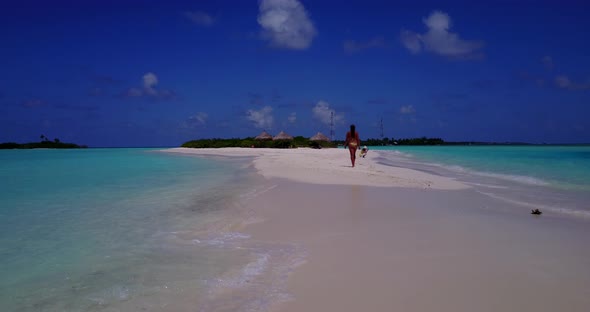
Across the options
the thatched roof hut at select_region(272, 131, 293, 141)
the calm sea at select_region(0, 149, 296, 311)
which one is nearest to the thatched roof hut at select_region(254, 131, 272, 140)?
the thatched roof hut at select_region(272, 131, 293, 141)

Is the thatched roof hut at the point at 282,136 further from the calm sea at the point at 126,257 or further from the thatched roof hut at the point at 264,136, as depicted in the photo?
the calm sea at the point at 126,257

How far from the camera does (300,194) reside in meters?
8.86

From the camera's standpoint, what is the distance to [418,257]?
397cm

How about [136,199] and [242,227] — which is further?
[136,199]

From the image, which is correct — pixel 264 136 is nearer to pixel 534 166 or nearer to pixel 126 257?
Answer: pixel 534 166

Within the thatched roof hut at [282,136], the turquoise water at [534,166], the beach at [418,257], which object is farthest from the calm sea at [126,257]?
the thatched roof hut at [282,136]

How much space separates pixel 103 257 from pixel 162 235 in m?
1.04

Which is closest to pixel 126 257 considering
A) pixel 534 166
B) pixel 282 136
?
pixel 534 166

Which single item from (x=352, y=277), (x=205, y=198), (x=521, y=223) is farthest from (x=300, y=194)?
(x=352, y=277)

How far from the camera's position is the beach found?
2930 mm

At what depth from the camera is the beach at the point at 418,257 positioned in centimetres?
293

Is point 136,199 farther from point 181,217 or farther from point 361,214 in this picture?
point 361,214

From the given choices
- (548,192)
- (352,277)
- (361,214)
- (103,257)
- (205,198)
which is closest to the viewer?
(352,277)

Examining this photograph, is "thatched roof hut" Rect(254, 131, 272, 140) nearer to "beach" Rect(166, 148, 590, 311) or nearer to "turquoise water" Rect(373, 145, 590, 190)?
"turquoise water" Rect(373, 145, 590, 190)
